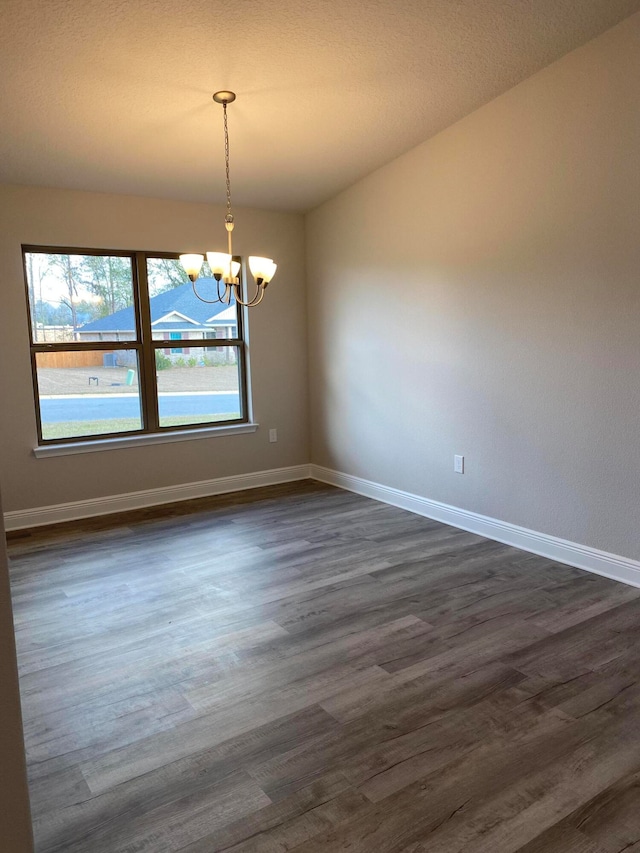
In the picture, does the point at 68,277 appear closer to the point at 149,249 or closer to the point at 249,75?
the point at 149,249

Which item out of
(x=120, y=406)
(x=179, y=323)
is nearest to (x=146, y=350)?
(x=179, y=323)

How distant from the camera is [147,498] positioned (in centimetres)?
483

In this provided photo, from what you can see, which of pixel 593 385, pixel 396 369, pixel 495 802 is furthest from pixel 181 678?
pixel 396 369

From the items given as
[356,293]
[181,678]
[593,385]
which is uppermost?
[356,293]

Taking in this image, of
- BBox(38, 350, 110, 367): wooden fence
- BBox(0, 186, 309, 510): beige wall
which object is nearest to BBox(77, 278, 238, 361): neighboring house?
BBox(38, 350, 110, 367): wooden fence

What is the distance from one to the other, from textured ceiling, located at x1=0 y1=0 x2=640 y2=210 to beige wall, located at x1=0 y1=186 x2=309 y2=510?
273 mm

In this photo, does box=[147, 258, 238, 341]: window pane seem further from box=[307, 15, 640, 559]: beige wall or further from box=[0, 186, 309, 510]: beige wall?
box=[307, 15, 640, 559]: beige wall

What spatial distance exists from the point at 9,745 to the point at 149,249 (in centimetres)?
409

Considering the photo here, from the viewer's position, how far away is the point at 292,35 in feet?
8.83

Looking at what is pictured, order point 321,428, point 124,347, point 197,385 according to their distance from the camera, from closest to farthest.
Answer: point 124,347 < point 197,385 < point 321,428

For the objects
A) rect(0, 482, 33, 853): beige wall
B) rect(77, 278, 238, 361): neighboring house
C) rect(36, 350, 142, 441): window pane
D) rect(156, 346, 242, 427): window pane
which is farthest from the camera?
rect(156, 346, 242, 427): window pane

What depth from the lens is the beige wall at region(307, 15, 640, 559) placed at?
302 cm

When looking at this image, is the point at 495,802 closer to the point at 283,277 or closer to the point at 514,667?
the point at 514,667

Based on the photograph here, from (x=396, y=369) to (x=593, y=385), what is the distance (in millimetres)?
1585
